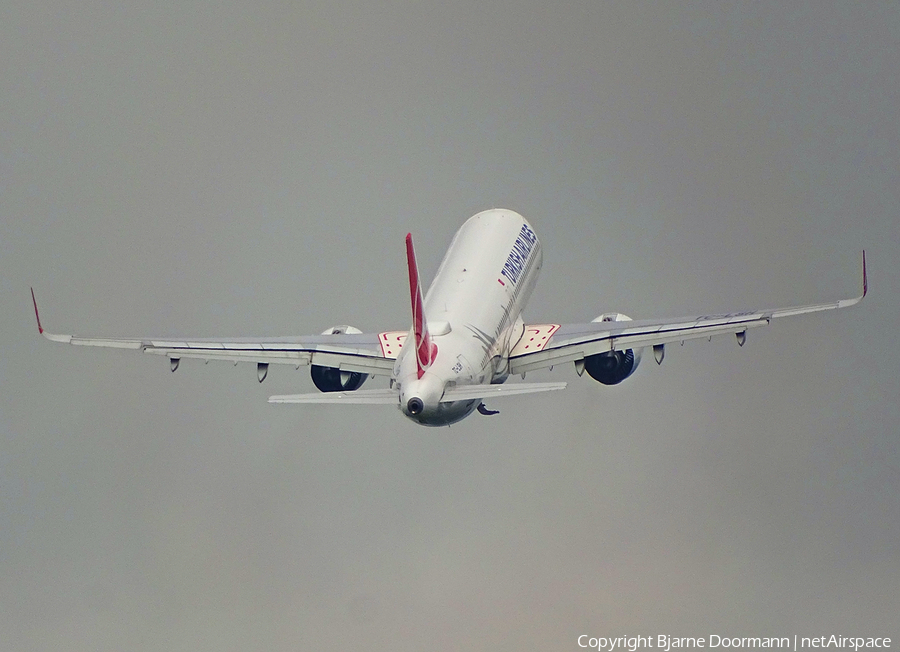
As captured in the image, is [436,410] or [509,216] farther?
[509,216]

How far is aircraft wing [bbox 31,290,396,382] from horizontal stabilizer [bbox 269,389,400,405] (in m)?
7.53

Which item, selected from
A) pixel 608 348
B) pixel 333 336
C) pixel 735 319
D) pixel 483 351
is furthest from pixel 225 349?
pixel 735 319

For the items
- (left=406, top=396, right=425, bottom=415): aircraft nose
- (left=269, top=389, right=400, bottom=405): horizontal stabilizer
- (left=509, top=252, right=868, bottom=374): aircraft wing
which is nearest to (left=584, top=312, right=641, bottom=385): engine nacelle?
(left=509, top=252, right=868, bottom=374): aircraft wing

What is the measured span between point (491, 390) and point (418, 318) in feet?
16.5

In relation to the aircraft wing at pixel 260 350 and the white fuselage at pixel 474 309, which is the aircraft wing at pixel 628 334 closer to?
the white fuselage at pixel 474 309

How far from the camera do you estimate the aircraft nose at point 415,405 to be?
210 ft

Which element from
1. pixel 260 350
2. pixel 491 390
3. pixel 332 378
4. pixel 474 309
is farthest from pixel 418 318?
pixel 332 378

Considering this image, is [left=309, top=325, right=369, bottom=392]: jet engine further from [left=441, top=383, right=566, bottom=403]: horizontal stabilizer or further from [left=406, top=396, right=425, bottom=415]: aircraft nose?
[left=406, top=396, right=425, bottom=415]: aircraft nose

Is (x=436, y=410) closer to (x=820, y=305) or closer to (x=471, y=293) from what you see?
(x=471, y=293)

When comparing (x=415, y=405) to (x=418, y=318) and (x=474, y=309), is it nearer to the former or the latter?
(x=418, y=318)

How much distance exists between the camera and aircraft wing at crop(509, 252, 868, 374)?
2778 inches

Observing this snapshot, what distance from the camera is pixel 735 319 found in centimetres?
7056

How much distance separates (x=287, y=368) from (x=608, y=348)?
13860mm

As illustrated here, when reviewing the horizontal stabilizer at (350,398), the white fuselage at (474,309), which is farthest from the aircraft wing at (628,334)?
the horizontal stabilizer at (350,398)
